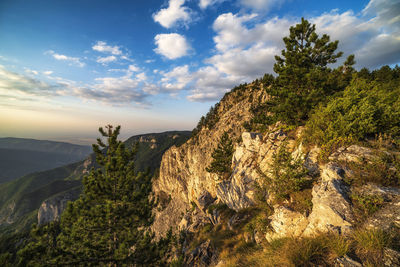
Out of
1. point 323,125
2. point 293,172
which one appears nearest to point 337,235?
point 293,172

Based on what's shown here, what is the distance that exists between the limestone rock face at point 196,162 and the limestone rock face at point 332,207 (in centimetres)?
2397

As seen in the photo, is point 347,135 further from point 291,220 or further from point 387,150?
point 291,220

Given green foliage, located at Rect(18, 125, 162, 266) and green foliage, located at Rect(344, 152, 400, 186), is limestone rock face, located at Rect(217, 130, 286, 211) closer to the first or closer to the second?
green foliage, located at Rect(344, 152, 400, 186)

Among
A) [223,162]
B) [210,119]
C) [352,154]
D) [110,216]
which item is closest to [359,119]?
[352,154]

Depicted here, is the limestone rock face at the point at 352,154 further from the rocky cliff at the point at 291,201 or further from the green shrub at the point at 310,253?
the green shrub at the point at 310,253

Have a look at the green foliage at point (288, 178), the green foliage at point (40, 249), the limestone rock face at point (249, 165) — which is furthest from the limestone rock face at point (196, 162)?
the green foliage at point (40, 249)

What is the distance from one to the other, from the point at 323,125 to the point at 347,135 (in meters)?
1.37

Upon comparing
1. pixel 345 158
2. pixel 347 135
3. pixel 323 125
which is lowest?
pixel 345 158

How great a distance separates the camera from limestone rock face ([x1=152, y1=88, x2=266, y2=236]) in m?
36.8

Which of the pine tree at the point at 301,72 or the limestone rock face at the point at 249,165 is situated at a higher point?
the pine tree at the point at 301,72

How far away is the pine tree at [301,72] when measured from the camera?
13.4 meters

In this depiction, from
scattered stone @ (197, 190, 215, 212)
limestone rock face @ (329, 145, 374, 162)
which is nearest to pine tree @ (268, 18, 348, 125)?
limestone rock face @ (329, 145, 374, 162)

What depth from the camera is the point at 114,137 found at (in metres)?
Answer: 11.6

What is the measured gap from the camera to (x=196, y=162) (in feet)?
149
